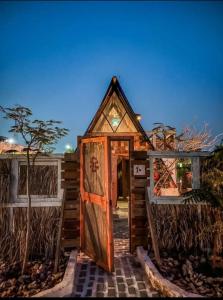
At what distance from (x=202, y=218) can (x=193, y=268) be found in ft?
3.89

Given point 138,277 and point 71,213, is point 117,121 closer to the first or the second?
point 71,213

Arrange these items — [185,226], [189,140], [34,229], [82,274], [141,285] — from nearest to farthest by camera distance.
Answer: [141,285] < [82,274] < [34,229] < [185,226] < [189,140]

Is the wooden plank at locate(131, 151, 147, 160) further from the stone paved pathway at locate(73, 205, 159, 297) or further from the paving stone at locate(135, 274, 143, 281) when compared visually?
the paving stone at locate(135, 274, 143, 281)

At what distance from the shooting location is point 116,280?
3830 mm

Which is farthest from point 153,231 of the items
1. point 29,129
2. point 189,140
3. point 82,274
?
point 189,140

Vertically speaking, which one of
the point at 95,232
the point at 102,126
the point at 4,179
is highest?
the point at 102,126

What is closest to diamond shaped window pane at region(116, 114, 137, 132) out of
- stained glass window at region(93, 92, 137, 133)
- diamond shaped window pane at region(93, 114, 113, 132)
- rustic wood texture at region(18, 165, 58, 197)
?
stained glass window at region(93, 92, 137, 133)

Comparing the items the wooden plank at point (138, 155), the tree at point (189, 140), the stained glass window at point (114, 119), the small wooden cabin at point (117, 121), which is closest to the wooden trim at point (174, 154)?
the wooden plank at point (138, 155)

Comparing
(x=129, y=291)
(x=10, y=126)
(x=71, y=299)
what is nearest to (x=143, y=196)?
(x=129, y=291)

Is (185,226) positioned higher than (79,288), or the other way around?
(185,226)

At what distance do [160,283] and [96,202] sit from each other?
1823 mm

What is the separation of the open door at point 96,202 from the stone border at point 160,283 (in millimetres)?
663

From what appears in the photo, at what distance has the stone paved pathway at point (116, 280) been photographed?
3.48m

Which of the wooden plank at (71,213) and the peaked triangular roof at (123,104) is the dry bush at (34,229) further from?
the peaked triangular roof at (123,104)
